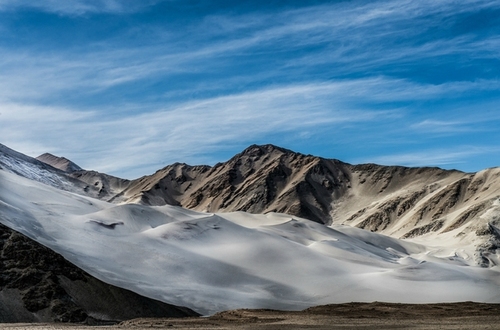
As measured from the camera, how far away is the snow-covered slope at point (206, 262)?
45156 millimetres

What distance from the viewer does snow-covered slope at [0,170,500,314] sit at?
1778 inches

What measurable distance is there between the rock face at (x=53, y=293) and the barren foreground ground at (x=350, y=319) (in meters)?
3.50

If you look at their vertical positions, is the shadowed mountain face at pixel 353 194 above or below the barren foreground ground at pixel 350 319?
above

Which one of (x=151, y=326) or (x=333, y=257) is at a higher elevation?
(x=333, y=257)

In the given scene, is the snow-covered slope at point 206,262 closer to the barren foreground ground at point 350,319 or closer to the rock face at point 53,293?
the rock face at point 53,293

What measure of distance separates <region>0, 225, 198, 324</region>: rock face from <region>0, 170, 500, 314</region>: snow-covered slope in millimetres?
2435

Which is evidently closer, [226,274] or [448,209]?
[226,274]

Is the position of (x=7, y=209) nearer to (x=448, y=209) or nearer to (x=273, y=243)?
(x=273, y=243)

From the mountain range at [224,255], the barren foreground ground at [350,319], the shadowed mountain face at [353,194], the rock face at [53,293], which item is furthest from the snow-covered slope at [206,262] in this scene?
the shadowed mountain face at [353,194]

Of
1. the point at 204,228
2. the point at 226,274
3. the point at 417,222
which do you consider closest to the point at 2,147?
the point at 417,222

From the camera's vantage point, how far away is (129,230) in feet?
180

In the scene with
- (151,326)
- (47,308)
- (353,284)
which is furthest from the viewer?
(353,284)

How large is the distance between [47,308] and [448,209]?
116941 mm

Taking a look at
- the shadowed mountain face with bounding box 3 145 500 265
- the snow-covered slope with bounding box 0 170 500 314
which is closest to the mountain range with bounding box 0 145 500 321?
the snow-covered slope with bounding box 0 170 500 314
